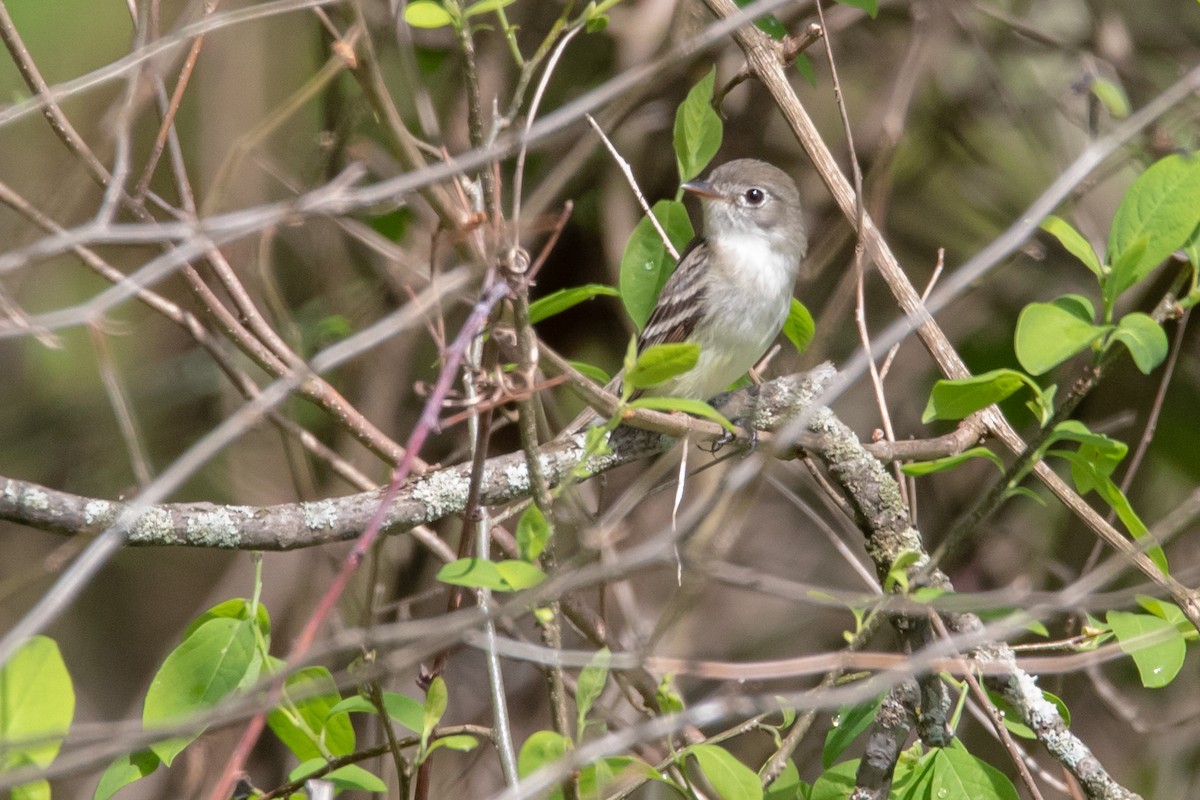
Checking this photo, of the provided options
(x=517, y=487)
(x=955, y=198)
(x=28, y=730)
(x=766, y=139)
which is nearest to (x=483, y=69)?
(x=766, y=139)

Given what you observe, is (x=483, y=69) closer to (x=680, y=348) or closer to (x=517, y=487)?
(x=517, y=487)

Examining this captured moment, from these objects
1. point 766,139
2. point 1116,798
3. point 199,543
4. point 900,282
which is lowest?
point 1116,798

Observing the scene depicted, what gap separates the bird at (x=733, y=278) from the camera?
3.77 meters

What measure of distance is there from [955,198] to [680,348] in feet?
11.3

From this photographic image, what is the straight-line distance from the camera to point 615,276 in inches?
176

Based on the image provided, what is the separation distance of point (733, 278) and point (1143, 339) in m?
2.10

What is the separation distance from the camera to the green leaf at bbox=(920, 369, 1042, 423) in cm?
206

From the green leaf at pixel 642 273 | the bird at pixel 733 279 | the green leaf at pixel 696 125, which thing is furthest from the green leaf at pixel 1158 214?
the bird at pixel 733 279

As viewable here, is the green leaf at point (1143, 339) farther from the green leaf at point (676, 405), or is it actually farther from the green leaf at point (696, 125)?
the green leaf at point (696, 125)

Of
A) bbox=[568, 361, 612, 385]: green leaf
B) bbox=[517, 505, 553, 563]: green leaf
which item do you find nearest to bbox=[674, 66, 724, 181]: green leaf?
bbox=[568, 361, 612, 385]: green leaf

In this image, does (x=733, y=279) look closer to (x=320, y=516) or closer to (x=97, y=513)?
(x=320, y=516)

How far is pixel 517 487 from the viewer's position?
250cm

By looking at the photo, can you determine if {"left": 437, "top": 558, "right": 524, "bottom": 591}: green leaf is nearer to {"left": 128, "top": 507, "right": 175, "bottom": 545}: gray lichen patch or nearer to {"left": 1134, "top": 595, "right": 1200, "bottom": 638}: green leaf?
{"left": 128, "top": 507, "right": 175, "bottom": 545}: gray lichen patch

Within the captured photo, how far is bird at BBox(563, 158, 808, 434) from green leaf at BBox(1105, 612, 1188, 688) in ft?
5.46
